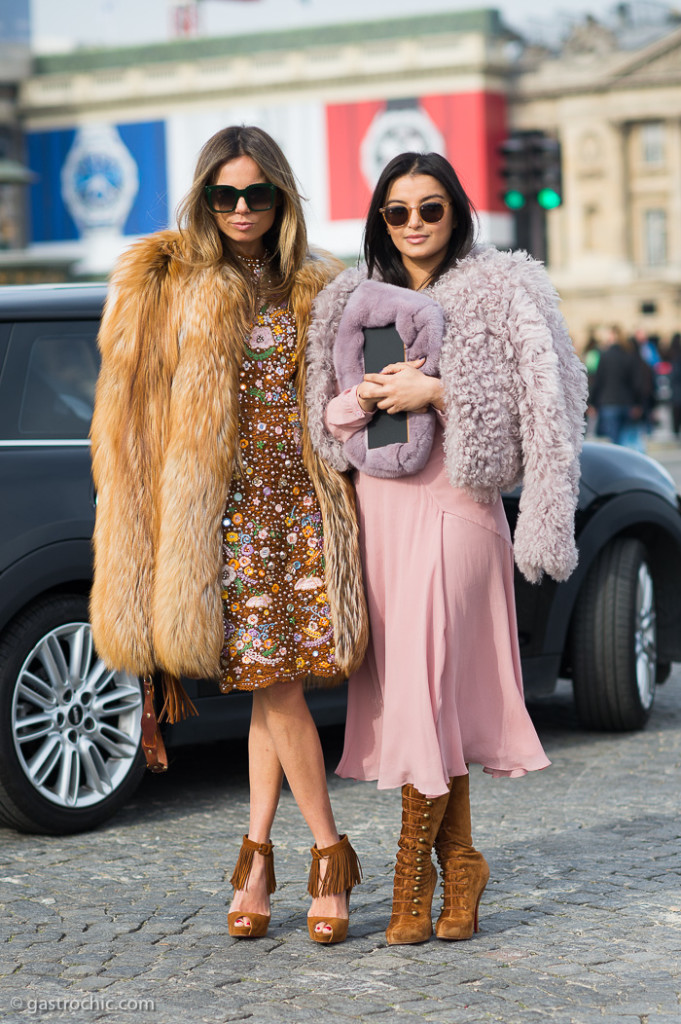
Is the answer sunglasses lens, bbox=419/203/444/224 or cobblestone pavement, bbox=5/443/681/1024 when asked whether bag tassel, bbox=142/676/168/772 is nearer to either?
cobblestone pavement, bbox=5/443/681/1024

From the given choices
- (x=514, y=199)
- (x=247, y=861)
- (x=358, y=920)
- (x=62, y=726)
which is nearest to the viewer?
(x=247, y=861)

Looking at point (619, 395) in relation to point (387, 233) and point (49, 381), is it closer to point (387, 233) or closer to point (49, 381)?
point (49, 381)

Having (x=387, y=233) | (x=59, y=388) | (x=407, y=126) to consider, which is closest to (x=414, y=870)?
(x=387, y=233)

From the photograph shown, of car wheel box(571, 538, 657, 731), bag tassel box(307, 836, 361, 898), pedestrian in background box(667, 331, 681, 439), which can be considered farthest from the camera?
pedestrian in background box(667, 331, 681, 439)

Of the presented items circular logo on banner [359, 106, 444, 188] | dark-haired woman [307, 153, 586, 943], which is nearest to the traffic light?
dark-haired woman [307, 153, 586, 943]

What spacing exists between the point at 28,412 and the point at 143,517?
1.52m

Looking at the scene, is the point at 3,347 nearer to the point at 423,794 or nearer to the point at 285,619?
the point at 285,619

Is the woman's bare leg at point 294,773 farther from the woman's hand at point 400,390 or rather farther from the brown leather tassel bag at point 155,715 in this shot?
the woman's hand at point 400,390

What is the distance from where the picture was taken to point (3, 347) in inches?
215

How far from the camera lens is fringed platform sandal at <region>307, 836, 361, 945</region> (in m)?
4.05

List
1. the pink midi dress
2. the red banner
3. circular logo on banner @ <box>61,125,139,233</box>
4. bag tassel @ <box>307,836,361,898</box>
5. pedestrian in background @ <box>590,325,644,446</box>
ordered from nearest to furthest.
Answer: the pink midi dress
bag tassel @ <box>307,836,361,898</box>
pedestrian in background @ <box>590,325,644,446</box>
the red banner
circular logo on banner @ <box>61,125,139,233</box>

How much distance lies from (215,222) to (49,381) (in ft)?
5.32

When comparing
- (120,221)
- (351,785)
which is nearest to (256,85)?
(120,221)

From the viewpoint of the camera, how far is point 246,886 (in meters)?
4.10
